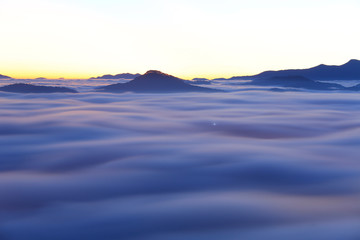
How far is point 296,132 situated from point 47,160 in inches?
622

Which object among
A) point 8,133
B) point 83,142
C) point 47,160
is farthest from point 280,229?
point 8,133

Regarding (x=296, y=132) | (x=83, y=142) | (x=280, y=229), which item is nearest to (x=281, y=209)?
(x=280, y=229)

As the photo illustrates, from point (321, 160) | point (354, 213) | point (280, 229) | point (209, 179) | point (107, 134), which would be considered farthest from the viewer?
point (107, 134)

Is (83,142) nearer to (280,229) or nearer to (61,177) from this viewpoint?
(61,177)

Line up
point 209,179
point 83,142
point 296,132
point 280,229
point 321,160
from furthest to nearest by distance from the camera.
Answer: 1. point 296,132
2. point 83,142
3. point 321,160
4. point 209,179
5. point 280,229

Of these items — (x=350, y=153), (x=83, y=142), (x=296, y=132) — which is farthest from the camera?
(x=296, y=132)

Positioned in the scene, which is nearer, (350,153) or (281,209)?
(281,209)

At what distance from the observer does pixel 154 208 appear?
8117 millimetres

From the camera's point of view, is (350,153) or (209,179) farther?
(350,153)

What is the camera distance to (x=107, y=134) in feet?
72.6

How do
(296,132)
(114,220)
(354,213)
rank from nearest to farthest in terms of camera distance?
(114,220) < (354,213) < (296,132)

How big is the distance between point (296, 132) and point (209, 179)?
48.4 ft

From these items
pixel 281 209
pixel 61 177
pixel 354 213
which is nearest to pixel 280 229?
pixel 281 209

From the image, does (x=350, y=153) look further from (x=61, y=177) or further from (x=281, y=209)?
(x=61, y=177)
